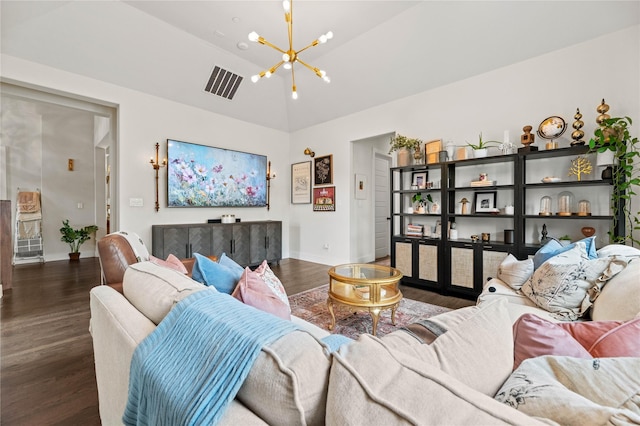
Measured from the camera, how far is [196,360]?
0.67 meters

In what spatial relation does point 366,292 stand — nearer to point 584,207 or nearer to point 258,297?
point 258,297

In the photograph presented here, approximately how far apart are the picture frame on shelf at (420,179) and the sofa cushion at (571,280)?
2.23 m

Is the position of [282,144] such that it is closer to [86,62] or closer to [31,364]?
[86,62]

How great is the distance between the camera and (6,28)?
9.75ft

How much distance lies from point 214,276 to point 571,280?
7.38 ft

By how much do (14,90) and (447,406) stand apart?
214 inches

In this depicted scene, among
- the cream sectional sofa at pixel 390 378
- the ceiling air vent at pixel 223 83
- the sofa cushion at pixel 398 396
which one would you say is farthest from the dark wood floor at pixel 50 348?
the ceiling air vent at pixel 223 83

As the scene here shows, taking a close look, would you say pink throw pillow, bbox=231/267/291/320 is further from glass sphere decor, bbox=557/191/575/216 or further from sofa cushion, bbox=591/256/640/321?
glass sphere decor, bbox=557/191/575/216

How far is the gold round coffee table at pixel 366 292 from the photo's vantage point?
7.23ft

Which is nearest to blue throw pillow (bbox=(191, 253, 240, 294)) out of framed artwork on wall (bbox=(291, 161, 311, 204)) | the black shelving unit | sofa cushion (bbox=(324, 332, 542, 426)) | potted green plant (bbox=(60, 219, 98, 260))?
sofa cushion (bbox=(324, 332, 542, 426))

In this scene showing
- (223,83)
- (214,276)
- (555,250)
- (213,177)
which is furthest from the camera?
(213,177)

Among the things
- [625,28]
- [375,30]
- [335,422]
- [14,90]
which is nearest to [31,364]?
[335,422]

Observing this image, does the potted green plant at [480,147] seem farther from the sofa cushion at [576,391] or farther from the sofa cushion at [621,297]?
the sofa cushion at [576,391]

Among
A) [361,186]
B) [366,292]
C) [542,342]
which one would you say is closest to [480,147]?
[361,186]
